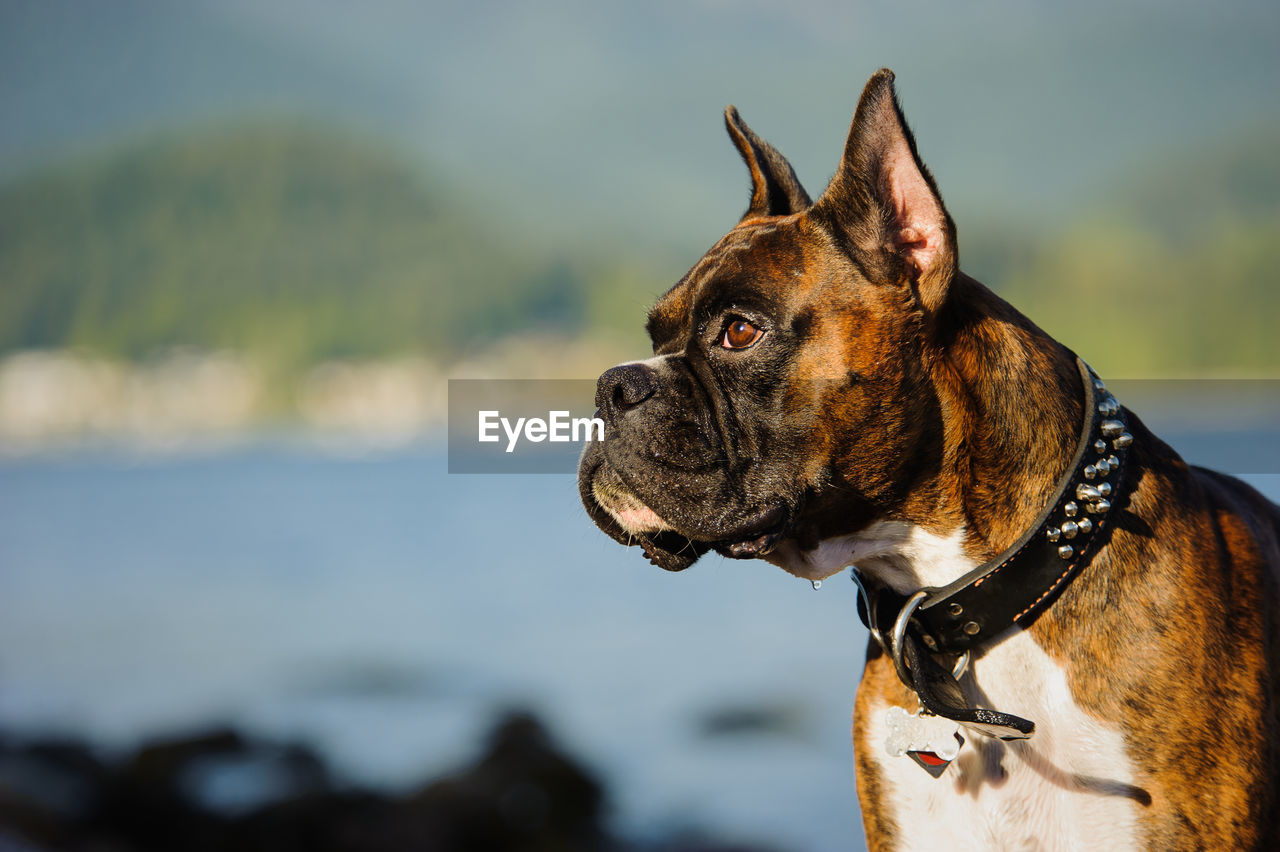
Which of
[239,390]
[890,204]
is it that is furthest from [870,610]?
[239,390]

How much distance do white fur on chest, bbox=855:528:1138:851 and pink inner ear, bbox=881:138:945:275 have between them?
2.17 ft

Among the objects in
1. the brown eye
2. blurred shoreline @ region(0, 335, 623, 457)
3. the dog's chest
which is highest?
blurred shoreline @ region(0, 335, 623, 457)

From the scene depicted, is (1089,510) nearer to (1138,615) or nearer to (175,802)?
(1138,615)

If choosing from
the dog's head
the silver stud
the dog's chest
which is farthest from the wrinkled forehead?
the dog's chest

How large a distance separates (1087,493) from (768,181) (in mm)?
1353

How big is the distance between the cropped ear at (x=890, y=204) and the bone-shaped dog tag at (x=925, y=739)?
3.10 feet

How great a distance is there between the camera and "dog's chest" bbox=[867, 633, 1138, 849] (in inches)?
84.4

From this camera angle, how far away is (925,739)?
2.25m

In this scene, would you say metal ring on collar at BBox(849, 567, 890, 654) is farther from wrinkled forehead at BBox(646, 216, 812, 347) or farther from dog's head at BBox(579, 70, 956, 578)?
wrinkled forehead at BBox(646, 216, 812, 347)

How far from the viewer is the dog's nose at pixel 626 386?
7.77 feet

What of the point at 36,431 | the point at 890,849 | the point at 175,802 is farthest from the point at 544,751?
the point at 36,431

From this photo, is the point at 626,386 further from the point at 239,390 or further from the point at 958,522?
the point at 239,390

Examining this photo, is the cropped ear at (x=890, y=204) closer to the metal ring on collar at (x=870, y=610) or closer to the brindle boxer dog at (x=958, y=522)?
the brindle boxer dog at (x=958, y=522)

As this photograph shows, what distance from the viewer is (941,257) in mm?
2285
